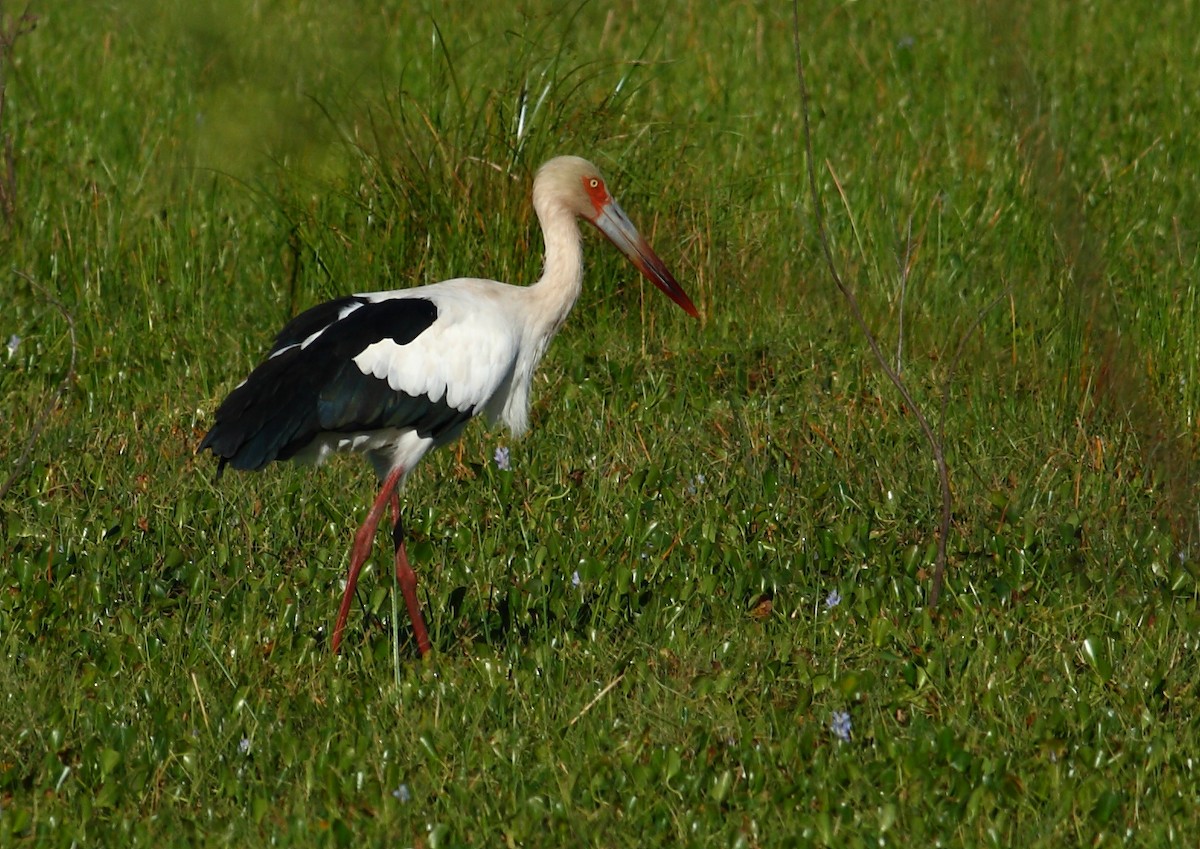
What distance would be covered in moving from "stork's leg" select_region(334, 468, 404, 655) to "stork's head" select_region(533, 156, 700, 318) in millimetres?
1011

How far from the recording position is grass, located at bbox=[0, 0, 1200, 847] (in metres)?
3.58

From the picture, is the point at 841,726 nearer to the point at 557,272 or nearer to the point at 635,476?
the point at 635,476

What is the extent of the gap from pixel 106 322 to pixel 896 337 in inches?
117

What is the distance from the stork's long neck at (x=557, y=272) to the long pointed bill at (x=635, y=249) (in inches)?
8.6

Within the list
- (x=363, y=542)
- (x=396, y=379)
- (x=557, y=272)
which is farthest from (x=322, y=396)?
(x=557, y=272)

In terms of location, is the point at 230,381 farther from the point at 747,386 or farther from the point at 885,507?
the point at 885,507

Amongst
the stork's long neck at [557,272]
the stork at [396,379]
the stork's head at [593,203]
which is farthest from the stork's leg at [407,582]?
the stork's head at [593,203]

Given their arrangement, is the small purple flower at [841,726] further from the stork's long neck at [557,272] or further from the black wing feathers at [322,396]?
the stork's long neck at [557,272]

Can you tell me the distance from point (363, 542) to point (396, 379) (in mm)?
451

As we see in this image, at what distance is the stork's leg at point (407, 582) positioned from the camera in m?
4.48

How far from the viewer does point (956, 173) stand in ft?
23.8

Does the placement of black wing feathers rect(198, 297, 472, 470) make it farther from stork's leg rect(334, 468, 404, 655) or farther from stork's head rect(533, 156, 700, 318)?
stork's head rect(533, 156, 700, 318)

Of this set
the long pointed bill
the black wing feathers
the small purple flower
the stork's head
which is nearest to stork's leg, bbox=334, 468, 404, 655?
the black wing feathers

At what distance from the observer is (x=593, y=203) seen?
5.29 m
